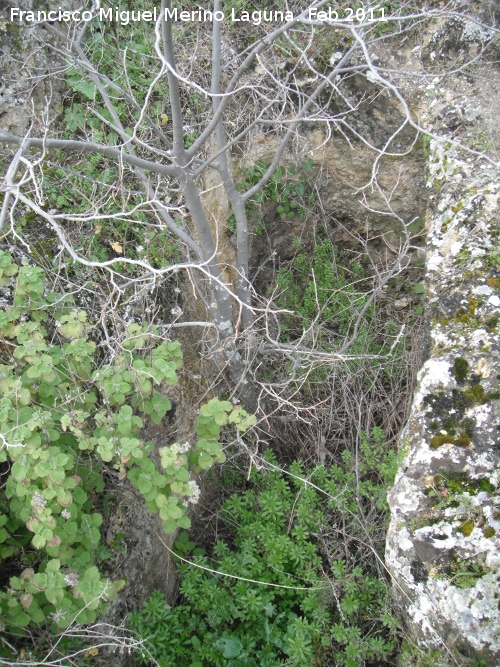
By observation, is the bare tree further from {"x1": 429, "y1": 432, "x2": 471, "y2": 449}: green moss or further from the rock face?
{"x1": 429, "y1": 432, "x2": 471, "y2": 449}: green moss

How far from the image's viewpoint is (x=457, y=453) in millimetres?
1998

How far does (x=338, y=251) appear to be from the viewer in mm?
4074

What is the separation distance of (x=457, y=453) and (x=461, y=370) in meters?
0.36

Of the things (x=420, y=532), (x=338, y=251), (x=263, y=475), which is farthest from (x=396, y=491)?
(x=338, y=251)

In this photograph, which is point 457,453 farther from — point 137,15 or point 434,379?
point 137,15

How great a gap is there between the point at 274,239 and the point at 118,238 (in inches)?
54.1

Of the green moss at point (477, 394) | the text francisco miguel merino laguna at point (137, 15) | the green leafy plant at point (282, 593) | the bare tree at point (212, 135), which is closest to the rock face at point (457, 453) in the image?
the green moss at point (477, 394)

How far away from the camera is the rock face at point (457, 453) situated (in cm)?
176

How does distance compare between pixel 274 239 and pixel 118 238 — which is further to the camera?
pixel 274 239

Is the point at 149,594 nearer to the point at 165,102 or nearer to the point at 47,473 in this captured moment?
the point at 47,473

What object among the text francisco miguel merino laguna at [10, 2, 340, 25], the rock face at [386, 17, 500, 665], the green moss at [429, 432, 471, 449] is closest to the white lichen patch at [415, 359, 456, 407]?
the rock face at [386, 17, 500, 665]

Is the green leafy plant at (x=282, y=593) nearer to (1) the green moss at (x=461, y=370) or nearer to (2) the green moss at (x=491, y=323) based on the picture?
(1) the green moss at (x=461, y=370)

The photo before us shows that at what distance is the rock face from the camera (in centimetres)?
176

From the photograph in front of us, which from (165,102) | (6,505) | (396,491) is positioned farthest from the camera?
(165,102)
